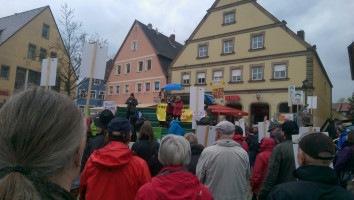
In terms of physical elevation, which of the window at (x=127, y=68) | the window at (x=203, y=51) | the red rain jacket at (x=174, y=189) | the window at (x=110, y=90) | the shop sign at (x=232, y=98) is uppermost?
the window at (x=203, y=51)

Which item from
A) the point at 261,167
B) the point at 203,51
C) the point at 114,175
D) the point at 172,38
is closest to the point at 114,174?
the point at 114,175

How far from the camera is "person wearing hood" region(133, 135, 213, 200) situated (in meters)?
2.03

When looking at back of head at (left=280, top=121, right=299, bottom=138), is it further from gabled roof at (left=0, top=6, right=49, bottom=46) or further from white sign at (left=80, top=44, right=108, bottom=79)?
gabled roof at (left=0, top=6, right=49, bottom=46)

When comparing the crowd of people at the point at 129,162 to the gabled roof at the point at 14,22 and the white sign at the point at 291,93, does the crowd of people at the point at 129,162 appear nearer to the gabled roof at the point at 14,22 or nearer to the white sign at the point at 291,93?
the white sign at the point at 291,93

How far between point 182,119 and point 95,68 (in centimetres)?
814

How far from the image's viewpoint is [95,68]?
5.89 metres

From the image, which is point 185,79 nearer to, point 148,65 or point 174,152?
point 148,65

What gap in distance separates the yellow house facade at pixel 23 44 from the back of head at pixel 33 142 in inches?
1142

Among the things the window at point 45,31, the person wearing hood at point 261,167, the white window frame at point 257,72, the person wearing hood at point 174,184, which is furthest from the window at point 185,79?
the person wearing hood at point 174,184

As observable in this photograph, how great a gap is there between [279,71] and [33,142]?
79.4ft

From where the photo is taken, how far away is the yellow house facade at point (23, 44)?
29344 mm

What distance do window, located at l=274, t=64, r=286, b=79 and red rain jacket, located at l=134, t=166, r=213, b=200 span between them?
22.7 m

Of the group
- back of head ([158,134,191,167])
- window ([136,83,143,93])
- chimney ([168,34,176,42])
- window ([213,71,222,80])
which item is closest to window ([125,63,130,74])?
window ([136,83,143,93])

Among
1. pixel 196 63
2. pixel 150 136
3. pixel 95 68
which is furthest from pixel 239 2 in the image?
pixel 150 136
